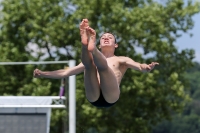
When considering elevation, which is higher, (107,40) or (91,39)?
(107,40)

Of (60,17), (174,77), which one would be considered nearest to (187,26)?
(174,77)

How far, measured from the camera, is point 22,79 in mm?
32719

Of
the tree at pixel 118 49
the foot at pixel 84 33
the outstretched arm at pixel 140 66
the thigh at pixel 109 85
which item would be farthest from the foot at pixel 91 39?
the tree at pixel 118 49

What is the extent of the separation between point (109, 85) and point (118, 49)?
74.3ft

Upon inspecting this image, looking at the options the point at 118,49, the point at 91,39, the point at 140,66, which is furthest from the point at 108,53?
the point at 118,49

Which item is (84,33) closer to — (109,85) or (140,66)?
(109,85)

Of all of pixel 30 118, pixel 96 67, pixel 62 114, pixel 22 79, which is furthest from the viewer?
pixel 22 79

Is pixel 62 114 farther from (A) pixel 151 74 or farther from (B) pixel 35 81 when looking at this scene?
(A) pixel 151 74

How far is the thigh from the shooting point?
342 inches

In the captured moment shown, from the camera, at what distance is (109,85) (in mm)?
8859

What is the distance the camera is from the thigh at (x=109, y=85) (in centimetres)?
869

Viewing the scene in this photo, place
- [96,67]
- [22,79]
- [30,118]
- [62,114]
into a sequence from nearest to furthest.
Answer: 1. [96,67]
2. [30,118]
3. [62,114]
4. [22,79]

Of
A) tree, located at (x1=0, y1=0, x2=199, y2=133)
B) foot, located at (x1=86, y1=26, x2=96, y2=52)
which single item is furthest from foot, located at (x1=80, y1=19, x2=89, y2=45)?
tree, located at (x1=0, y1=0, x2=199, y2=133)

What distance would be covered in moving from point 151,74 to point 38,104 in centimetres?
1363
